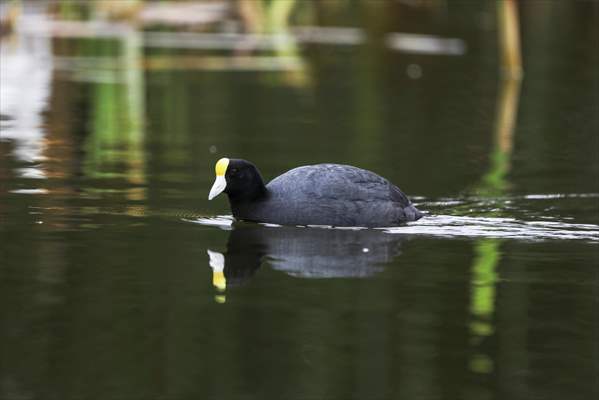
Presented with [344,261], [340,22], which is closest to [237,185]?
[344,261]

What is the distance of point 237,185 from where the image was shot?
914cm

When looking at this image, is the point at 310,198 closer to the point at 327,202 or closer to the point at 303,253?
the point at 327,202

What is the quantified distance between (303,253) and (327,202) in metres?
0.91

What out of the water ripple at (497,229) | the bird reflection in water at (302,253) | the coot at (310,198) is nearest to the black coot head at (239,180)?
the coot at (310,198)

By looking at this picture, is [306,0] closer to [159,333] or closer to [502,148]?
[502,148]

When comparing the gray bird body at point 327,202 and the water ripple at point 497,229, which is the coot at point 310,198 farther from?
the water ripple at point 497,229

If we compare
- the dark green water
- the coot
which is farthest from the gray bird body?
the dark green water

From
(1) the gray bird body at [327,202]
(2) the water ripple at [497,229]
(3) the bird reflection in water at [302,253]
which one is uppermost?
(1) the gray bird body at [327,202]

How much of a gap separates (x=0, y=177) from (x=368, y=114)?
5.49 meters

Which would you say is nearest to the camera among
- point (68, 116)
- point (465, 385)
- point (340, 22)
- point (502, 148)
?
point (465, 385)

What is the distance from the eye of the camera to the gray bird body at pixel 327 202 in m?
9.13

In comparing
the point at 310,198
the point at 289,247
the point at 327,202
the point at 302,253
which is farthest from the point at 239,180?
the point at 302,253

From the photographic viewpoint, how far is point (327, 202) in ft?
30.0

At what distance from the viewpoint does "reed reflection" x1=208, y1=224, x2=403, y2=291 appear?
771 cm
